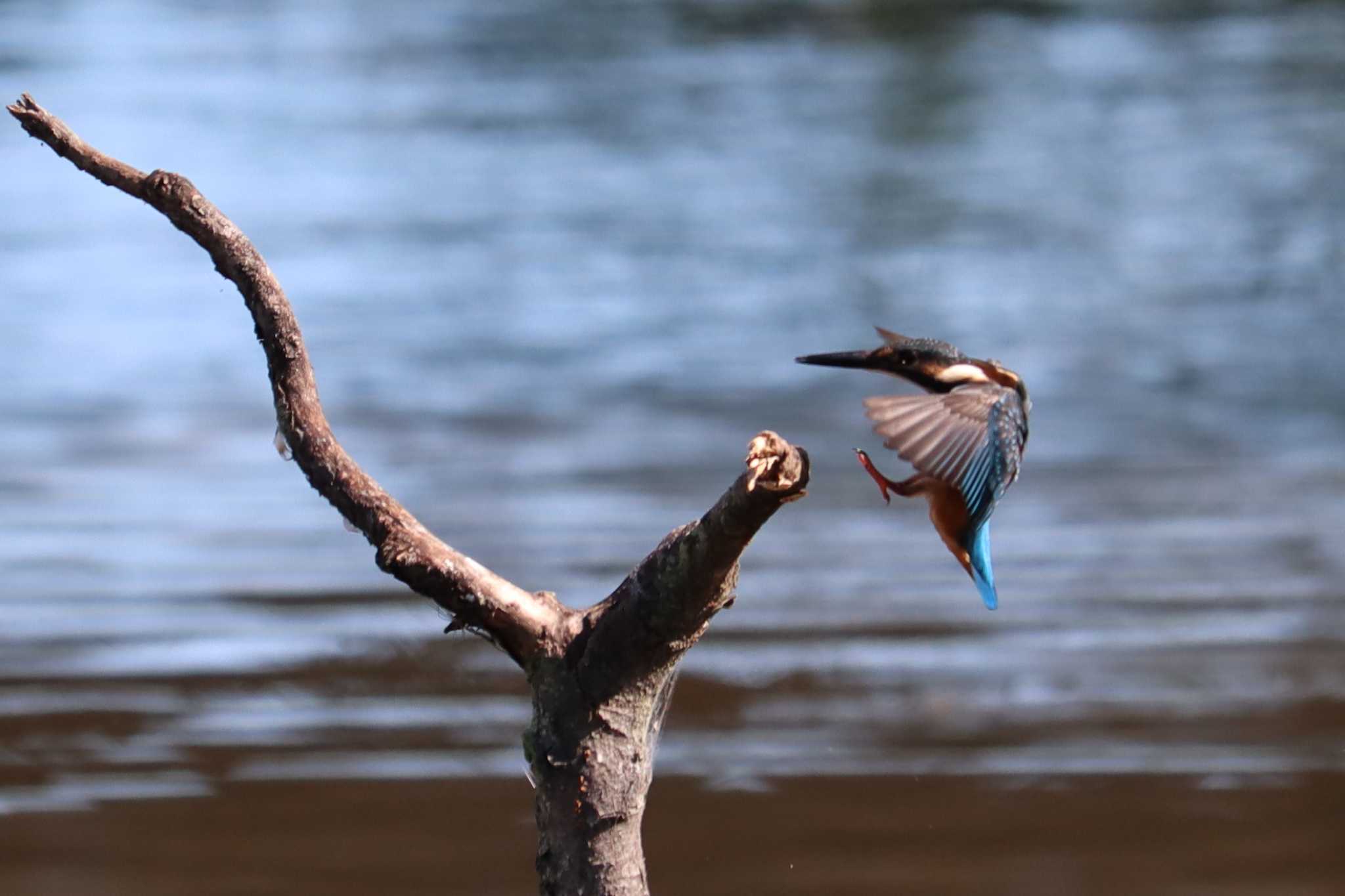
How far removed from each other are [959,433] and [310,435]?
1.15 ft

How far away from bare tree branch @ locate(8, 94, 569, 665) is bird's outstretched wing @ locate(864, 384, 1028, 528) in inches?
8.4

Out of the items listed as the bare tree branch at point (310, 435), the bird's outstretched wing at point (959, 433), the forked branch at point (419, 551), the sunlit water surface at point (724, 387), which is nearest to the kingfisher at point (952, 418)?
the bird's outstretched wing at point (959, 433)

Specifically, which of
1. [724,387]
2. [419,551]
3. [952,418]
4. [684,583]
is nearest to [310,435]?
[419,551]

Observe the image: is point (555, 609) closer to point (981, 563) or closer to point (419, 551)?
point (419, 551)

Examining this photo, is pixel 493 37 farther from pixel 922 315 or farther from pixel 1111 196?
pixel 922 315

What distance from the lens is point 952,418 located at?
830 millimetres

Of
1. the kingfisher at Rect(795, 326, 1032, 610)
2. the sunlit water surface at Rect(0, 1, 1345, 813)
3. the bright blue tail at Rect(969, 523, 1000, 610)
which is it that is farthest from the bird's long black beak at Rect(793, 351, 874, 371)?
the sunlit water surface at Rect(0, 1, 1345, 813)

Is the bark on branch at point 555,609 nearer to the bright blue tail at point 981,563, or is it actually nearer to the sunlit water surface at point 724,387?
the bright blue tail at point 981,563

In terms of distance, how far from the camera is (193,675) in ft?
6.45

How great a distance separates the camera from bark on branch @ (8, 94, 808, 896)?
0.83 m

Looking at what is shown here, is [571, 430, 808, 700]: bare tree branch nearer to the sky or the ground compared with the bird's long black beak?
nearer to the ground

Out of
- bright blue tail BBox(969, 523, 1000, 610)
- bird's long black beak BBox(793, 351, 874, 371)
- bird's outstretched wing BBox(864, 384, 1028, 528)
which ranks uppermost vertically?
bird's long black beak BBox(793, 351, 874, 371)

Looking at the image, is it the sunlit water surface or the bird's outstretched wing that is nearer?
the bird's outstretched wing

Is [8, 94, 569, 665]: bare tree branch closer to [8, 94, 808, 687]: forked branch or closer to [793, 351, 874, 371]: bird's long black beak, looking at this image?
[8, 94, 808, 687]: forked branch
